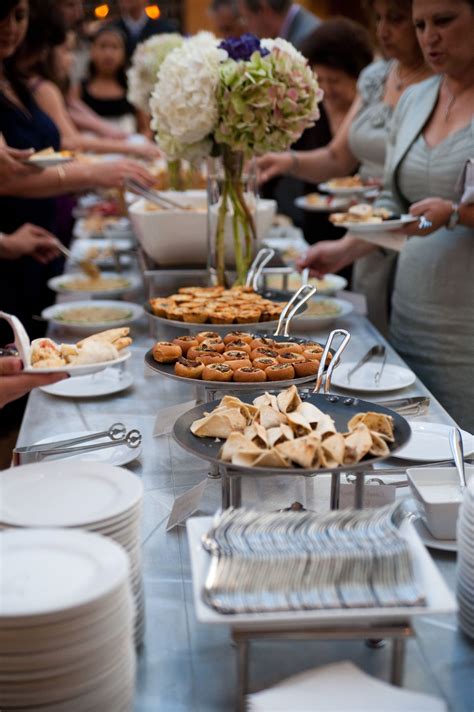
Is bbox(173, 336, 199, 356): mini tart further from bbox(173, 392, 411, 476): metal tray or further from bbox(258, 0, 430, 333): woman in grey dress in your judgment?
bbox(258, 0, 430, 333): woman in grey dress

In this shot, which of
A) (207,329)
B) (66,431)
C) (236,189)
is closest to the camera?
(66,431)

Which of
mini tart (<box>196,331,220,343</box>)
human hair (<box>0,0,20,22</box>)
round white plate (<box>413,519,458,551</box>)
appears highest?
human hair (<box>0,0,20,22</box>)

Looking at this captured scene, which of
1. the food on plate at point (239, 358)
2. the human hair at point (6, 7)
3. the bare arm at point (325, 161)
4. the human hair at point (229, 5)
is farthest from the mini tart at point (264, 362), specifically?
the human hair at point (229, 5)

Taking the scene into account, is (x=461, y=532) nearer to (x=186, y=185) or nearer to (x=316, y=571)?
(x=316, y=571)

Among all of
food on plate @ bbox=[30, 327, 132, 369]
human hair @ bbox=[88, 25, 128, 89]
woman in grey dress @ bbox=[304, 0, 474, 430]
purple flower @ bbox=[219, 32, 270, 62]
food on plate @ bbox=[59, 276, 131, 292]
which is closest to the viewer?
food on plate @ bbox=[30, 327, 132, 369]

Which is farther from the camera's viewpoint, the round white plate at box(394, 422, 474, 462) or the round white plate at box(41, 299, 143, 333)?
the round white plate at box(41, 299, 143, 333)

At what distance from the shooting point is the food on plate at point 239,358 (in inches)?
56.1

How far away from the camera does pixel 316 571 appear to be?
32.1 inches

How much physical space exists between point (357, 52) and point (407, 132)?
1.75 metres

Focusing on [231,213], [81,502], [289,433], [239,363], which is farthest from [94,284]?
[81,502]

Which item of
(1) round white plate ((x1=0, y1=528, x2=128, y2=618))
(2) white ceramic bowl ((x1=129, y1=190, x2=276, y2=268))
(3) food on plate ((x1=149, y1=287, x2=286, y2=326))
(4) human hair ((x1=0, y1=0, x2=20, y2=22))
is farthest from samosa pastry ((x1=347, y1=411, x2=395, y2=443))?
(4) human hair ((x1=0, y1=0, x2=20, y2=22))

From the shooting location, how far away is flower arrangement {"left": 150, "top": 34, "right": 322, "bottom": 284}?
6.30 feet

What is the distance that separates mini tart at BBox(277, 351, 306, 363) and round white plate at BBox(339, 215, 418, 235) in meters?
0.62

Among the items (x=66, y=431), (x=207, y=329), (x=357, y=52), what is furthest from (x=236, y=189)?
(x=357, y=52)
